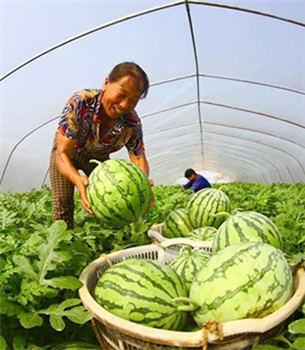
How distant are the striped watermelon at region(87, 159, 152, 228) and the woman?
113 millimetres

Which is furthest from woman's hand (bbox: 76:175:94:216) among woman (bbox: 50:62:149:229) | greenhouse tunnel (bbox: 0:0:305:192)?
greenhouse tunnel (bbox: 0:0:305:192)

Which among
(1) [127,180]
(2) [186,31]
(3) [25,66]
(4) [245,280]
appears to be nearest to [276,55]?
(2) [186,31]

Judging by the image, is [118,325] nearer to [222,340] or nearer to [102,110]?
[222,340]

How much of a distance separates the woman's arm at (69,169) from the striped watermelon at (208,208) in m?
0.86

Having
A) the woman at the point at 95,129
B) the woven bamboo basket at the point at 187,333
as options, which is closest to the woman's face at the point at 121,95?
the woman at the point at 95,129

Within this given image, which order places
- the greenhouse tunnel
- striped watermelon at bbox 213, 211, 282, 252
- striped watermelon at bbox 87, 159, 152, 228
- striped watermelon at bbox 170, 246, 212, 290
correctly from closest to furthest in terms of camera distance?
striped watermelon at bbox 170, 246, 212, 290, striped watermelon at bbox 213, 211, 282, 252, striped watermelon at bbox 87, 159, 152, 228, the greenhouse tunnel

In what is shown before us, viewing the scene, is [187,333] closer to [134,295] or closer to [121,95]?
[134,295]

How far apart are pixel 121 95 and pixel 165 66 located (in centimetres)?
587

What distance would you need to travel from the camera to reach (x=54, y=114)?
8.69m

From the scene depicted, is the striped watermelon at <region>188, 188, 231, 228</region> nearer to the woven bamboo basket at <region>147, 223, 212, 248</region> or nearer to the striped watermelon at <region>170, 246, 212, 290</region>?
the woven bamboo basket at <region>147, 223, 212, 248</region>

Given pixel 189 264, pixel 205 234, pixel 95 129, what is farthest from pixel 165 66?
pixel 189 264

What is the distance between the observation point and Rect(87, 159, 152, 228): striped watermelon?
79.6 inches

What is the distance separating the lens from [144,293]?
1.31 metres

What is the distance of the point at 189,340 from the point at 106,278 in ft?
1.38
